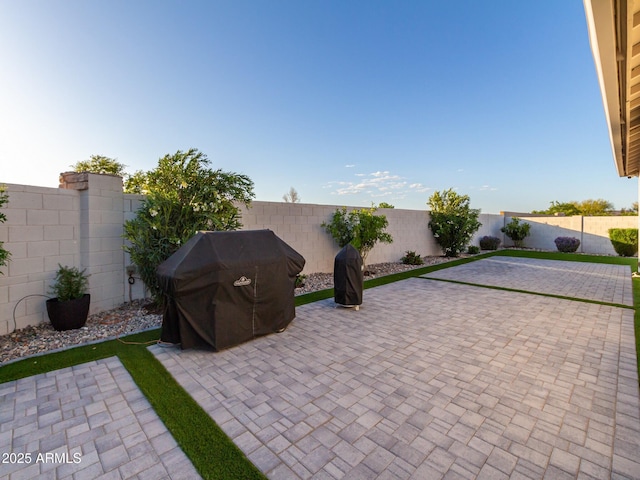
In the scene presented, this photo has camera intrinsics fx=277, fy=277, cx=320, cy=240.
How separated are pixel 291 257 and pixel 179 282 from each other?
64.8 inches

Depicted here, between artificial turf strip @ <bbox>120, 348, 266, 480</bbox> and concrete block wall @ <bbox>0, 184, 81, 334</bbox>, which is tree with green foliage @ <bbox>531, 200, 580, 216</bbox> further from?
concrete block wall @ <bbox>0, 184, 81, 334</bbox>

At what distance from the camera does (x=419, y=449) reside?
6.68ft

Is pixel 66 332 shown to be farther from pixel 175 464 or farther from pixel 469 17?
pixel 469 17

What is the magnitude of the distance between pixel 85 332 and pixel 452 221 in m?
13.4

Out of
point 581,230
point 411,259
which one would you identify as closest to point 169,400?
point 411,259

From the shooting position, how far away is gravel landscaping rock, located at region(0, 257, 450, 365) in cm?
375

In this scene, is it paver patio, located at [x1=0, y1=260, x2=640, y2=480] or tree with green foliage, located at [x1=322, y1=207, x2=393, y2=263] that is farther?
tree with green foliage, located at [x1=322, y1=207, x2=393, y2=263]

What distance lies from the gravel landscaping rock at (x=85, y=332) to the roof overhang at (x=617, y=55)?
648 centimetres

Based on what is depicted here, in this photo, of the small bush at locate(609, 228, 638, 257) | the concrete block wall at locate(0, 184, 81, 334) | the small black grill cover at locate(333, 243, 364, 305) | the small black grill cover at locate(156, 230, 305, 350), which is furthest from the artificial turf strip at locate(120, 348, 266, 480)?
the small bush at locate(609, 228, 638, 257)

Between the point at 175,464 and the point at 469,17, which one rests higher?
the point at 469,17

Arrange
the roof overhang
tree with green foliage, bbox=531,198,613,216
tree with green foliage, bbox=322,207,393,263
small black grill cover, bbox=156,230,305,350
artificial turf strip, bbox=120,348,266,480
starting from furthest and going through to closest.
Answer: tree with green foliage, bbox=531,198,613,216, tree with green foliage, bbox=322,207,393,263, small black grill cover, bbox=156,230,305,350, the roof overhang, artificial turf strip, bbox=120,348,266,480

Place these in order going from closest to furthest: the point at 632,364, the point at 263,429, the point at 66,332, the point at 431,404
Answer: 1. the point at 263,429
2. the point at 431,404
3. the point at 632,364
4. the point at 66,332

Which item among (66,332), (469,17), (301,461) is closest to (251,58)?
(469,17)

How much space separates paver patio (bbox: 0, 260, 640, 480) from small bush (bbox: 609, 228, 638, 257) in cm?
1326
